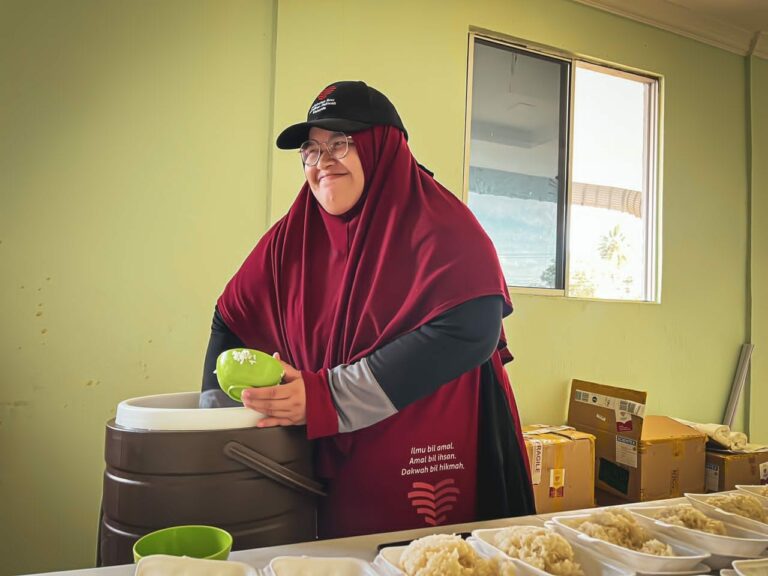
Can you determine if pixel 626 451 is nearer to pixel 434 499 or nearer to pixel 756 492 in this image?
pixel 756 492

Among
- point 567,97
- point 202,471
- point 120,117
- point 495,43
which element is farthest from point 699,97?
point 202,471

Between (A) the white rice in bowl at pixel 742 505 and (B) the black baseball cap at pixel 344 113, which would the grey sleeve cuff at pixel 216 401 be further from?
(A) the white rice in bowl at pixel 742 505

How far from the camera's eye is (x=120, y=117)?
1.98 metres

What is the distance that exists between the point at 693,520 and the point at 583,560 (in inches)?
8.1

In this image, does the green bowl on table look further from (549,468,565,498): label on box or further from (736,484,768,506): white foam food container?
(549,468,565,498): label on box

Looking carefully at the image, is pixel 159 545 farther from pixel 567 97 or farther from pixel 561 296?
pixel 567 97

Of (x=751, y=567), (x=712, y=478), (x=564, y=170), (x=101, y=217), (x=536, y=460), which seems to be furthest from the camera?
(x=564, y=170)

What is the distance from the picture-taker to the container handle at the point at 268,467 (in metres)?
0.77

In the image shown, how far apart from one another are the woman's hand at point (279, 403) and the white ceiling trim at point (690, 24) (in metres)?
2.79

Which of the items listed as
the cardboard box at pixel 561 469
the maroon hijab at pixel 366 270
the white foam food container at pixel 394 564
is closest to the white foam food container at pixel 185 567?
the white foam food container at pixel 394 564

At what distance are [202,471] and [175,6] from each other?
1851mm

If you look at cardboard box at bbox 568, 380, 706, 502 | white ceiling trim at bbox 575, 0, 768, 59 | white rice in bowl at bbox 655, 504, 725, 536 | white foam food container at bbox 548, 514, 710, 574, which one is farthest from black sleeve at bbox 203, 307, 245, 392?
white ceiling trim at bbox 575, 0, 768, 59

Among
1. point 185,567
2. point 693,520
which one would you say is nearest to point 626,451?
point 693,520

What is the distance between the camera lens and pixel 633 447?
248cm
